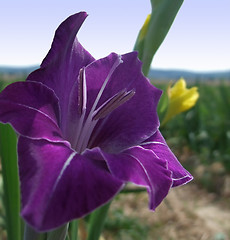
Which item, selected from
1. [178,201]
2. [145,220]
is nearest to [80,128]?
[145,220]

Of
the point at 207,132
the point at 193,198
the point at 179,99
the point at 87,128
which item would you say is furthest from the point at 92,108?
the point at 207,132

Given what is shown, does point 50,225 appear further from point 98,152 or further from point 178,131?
point 178,131

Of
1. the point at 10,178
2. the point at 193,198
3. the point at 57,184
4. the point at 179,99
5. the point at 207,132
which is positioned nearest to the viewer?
the point at 57,184

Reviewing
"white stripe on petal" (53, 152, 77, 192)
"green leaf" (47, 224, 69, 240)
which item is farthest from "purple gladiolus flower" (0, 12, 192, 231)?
"green leaf" (47, 224, 69, 240)

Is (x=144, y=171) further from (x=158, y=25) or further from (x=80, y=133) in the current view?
(x=158, y=25)

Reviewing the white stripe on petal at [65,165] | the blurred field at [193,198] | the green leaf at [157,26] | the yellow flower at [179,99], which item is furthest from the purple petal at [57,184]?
the blurred field at [193,198]

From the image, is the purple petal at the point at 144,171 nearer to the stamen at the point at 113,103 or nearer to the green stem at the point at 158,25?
the stamen at the point at 113,103

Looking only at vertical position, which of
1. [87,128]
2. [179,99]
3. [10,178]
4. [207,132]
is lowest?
[207,132]

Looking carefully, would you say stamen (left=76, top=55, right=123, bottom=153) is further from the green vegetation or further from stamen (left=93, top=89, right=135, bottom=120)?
the green vegetation
